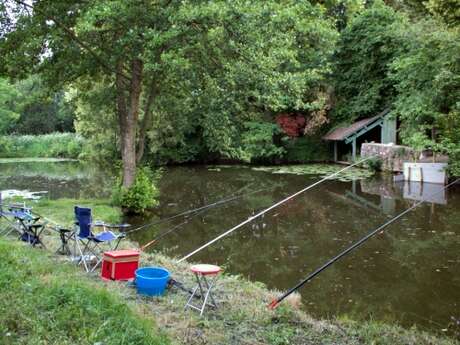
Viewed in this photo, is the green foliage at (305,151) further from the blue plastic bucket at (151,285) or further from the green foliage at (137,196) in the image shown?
the blue plastic bucket at (151,285)

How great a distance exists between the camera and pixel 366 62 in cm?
2498

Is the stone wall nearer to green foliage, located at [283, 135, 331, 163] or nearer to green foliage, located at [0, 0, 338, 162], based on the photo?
green foliage, located at [283, 135, 331, 163]

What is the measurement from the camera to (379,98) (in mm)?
24656

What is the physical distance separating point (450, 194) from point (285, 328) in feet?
42.6

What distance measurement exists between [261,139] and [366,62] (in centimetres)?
693

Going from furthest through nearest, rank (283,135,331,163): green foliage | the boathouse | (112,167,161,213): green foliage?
(283,135,331,163): green foliage < the boathouse < (112,167,161,213): green foliage

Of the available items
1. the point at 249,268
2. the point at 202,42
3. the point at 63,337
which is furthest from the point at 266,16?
the point at 63,337

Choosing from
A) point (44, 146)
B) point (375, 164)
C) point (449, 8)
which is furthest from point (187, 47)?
point (44, 146)

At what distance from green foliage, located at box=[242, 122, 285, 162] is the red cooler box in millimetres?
19718

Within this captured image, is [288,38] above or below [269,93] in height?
above

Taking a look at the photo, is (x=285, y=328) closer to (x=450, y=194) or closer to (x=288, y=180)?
(x=450, y=194)

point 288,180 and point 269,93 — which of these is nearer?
point 269,93

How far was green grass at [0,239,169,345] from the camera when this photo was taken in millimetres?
3197

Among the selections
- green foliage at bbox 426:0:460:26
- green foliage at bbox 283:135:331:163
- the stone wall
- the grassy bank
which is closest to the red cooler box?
the grassy bank
